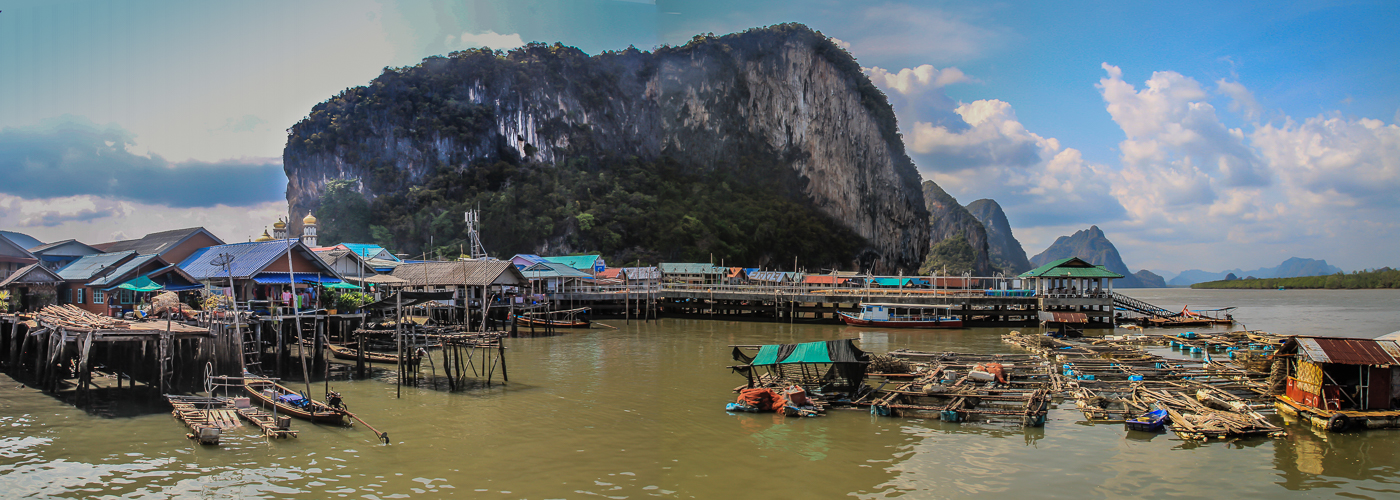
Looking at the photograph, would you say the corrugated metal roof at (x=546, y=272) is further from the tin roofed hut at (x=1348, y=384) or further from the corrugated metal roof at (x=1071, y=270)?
the tin roofed hut at (x=1348, y=384)

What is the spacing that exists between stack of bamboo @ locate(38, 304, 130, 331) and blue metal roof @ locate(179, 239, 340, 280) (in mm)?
4838

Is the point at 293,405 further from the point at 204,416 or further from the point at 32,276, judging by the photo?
the point at 32,276

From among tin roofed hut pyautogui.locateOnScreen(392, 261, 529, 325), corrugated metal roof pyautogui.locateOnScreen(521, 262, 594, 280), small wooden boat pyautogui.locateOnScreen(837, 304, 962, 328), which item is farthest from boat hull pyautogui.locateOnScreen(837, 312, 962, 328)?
tin roofed hut pyautogui.locateOnScreen(392, 261, 529, 325)

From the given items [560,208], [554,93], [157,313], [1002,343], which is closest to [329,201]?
[560,208]

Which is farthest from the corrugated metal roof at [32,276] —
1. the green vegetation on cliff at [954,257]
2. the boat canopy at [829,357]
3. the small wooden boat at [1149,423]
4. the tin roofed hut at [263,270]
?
the green vegetation on cliff at [954,257]

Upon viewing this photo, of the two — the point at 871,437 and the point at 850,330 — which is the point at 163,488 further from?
the point at 850,330

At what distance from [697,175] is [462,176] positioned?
3541cm

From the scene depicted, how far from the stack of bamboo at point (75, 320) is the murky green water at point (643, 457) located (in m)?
2.13

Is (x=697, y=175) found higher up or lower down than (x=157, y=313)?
higher up

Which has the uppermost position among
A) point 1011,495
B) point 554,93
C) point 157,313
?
point 554,93

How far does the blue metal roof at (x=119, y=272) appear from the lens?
2917cm

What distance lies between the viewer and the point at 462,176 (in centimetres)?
9406

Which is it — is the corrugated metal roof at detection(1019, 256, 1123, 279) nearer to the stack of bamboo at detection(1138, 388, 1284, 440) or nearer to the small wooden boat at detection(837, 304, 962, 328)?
the small wooden boat at detection(837, 304, 962, 328)

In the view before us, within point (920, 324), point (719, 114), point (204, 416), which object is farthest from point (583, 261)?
point (204, 416)
